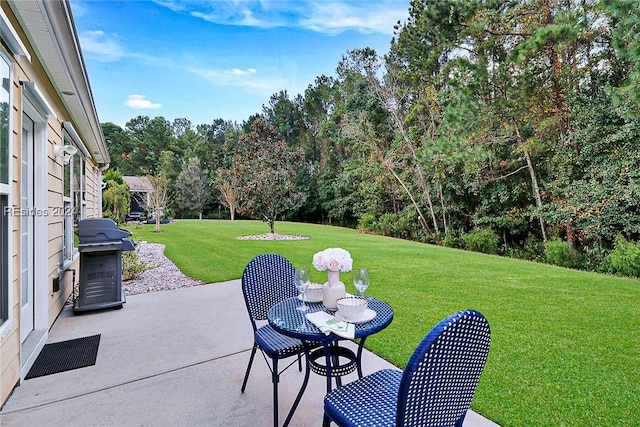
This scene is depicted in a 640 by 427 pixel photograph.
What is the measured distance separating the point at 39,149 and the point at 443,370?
13.4ft

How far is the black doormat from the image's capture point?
2613mm

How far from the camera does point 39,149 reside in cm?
328

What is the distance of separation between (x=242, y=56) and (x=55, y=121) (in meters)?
5.85

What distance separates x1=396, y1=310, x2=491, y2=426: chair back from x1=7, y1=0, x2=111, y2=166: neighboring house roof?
2.93m

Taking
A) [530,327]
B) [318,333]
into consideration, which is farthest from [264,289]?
[530,327]

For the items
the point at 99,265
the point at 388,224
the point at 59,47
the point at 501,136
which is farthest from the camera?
the point at 388,224

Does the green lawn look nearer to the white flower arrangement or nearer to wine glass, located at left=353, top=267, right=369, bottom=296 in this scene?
wine glass, located at left=353, top=267, right=369, bottom=296

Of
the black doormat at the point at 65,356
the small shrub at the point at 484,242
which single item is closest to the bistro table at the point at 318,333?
the black doormat at the point at 65,356

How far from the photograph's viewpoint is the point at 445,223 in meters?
Answer: 13.6

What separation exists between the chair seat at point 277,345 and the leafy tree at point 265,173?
427 inches

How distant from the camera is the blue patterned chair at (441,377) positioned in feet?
3.66

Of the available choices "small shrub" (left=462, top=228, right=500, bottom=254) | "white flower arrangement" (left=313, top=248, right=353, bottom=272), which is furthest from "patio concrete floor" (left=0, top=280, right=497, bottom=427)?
"small shrub" (left=462, top=228, right=500, bottom=254)

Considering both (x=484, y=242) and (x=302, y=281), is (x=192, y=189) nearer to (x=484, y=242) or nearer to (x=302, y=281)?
(x=484, y=242)

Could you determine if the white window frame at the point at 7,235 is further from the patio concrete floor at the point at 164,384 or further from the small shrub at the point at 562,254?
the small shrub at the point at 562,254
